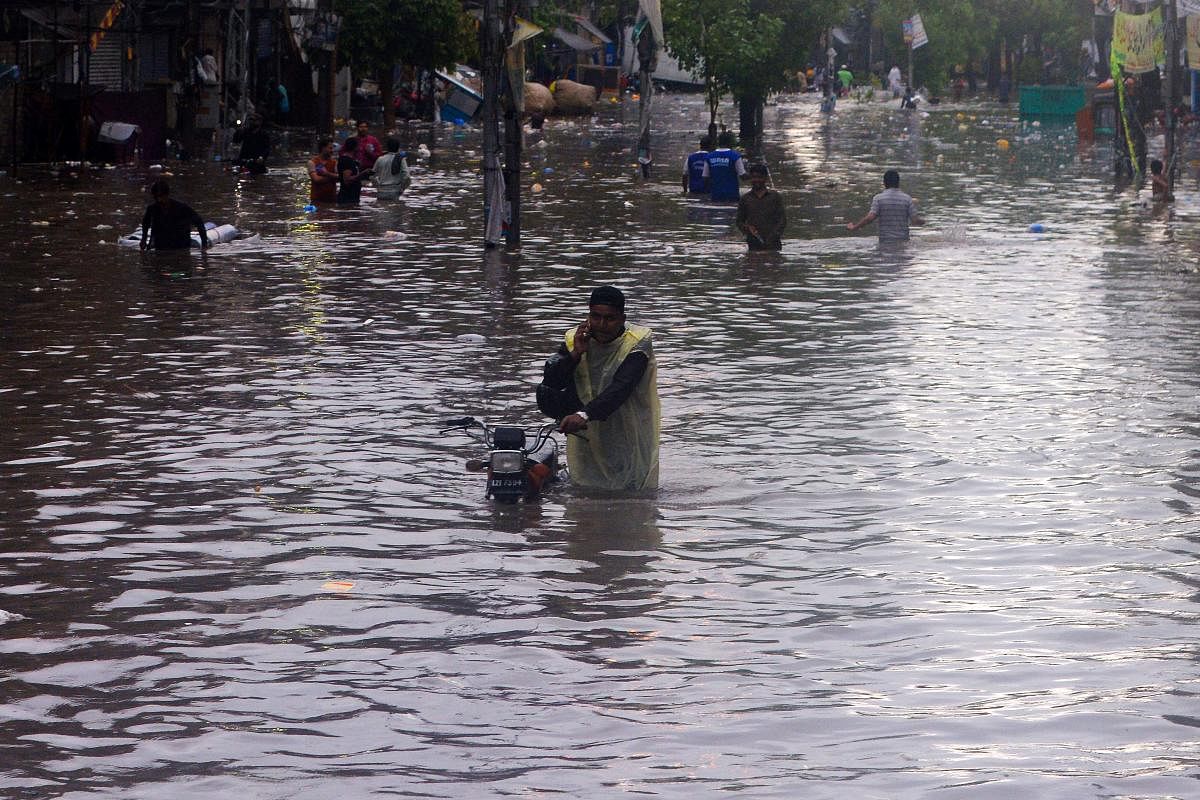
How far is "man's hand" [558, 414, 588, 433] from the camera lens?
9867mm

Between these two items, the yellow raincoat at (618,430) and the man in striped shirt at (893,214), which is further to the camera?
the man in striped shirt at (893,214)

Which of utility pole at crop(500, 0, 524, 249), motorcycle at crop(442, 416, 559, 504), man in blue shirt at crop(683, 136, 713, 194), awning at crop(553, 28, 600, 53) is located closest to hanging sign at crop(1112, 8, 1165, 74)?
man in blue shirt at crop(683, 136, 713, 194)

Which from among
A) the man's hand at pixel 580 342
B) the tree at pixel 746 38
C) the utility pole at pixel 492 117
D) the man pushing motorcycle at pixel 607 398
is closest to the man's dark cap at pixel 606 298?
the man pushing motorcycle at pixel 607 398

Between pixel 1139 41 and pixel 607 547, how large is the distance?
24.7m

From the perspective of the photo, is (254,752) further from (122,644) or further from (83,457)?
(83,457)

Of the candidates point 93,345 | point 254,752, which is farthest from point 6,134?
point 254,752

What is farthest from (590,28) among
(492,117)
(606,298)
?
(606,298)

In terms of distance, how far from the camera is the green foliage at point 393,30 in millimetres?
48938

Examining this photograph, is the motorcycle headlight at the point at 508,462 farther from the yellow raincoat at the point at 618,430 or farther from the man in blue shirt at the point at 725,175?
the man in blue shirt at the point at 725,175

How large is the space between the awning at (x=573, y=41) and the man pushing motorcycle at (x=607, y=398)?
216 feet

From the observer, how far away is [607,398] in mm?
9922

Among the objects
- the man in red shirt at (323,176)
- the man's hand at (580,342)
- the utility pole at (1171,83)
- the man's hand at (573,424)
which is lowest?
→ the man's hand at (573,424)

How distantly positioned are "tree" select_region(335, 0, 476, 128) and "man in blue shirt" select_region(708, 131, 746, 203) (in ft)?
69.6

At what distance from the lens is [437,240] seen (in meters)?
24.6
